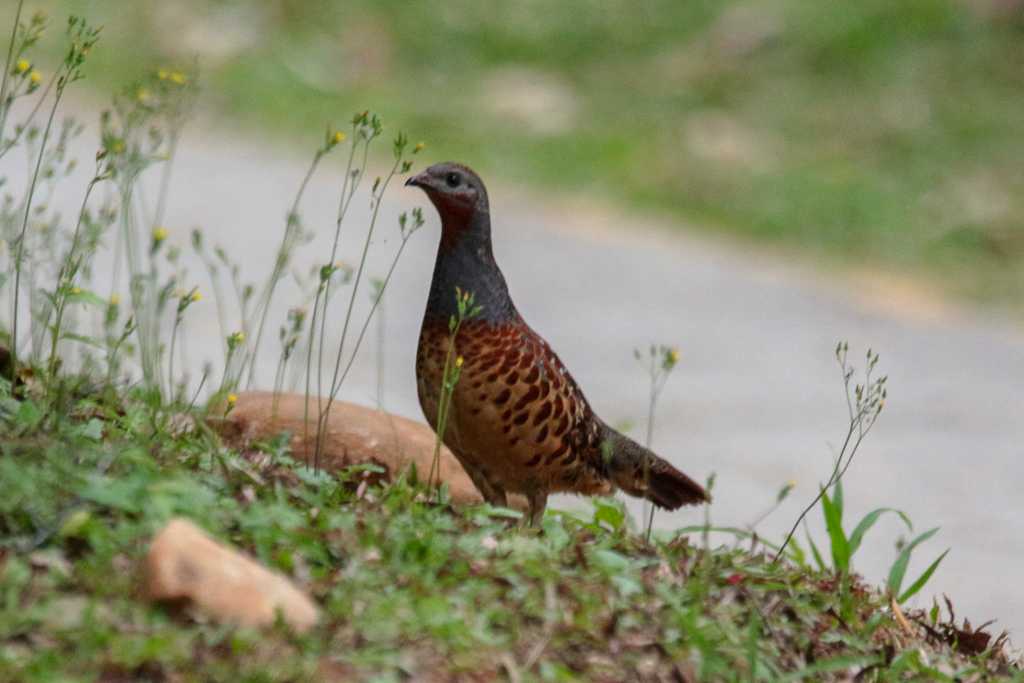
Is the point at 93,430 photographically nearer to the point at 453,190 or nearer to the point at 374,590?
the point at 374,590

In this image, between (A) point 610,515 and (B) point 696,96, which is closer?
(A) point 610,515

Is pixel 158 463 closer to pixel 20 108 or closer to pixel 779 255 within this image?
pixel 779 255

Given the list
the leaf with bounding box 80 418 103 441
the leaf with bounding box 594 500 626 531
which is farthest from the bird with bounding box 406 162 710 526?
the leaf with bounding box 80 418 103 441

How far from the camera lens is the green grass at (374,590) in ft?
10.1

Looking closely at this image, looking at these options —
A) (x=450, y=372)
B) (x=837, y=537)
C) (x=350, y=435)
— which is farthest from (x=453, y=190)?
(x=837, y=537)

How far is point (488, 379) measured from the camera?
4379mm

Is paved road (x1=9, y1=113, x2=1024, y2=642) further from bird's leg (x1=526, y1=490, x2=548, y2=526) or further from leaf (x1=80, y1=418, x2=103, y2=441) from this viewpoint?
leaf (x1=80, y1=418, x2=103, y2=441)

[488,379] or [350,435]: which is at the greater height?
[488,379]

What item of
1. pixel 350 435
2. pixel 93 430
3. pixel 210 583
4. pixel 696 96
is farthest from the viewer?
pixel 696 96

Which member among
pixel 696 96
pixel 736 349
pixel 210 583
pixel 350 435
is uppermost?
pixel 696 96

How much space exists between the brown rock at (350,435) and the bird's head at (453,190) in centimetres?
68

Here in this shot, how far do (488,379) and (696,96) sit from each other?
939cm

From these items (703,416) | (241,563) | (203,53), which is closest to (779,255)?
(703,416)

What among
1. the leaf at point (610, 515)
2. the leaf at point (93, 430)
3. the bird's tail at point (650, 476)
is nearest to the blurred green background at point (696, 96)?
the bird's tail at point (650, 476)
